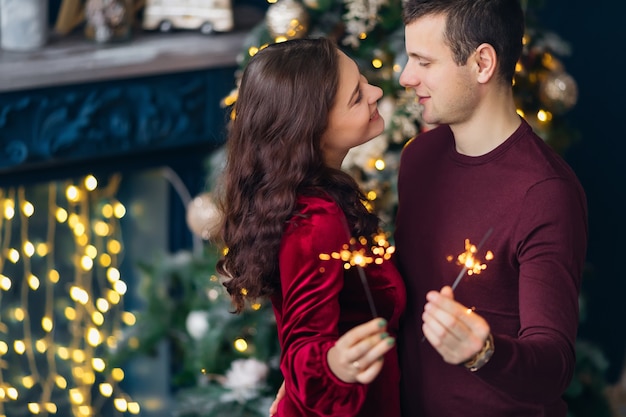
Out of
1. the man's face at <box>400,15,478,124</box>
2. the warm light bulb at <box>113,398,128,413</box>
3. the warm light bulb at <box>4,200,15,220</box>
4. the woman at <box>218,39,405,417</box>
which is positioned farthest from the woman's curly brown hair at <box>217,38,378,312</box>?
the warm light bulb at <box>113,398,128,413</box>

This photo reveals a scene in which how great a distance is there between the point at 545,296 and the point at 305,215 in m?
0.37

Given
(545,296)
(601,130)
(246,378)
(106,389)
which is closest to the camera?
(545,296)

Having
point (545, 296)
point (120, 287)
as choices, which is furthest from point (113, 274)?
point (545, 296)

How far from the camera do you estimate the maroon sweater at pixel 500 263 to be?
138cm

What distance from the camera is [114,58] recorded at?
297 centimetres

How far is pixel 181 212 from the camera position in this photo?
349 cm

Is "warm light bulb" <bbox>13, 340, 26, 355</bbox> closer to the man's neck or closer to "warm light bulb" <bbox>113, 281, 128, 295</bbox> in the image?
"warm light bulb" <bbox>113, 281, 128, 295</bbox>

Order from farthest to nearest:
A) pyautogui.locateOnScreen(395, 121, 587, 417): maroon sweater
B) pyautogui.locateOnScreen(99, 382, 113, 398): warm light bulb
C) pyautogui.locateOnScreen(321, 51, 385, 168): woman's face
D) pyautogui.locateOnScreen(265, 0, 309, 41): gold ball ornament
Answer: pyautogui.locateOnScreen(99, 382, 113, 398): warm light bulb, pyautogui.locateOnScreen(265, 0, 309, 41): gold ball ornament, pyautogui.locateOnScreen(321, 51, 385, 168): woman's face, pyautogui.locateOnScreen(395, 121, 587, 417): maroon sweater

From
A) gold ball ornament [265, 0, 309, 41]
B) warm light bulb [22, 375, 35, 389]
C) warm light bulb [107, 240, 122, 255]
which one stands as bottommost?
warm light bulb [22, 375, 35, 389]

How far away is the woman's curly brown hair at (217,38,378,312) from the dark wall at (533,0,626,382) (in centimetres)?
217

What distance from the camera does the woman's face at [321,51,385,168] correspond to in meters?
1.59

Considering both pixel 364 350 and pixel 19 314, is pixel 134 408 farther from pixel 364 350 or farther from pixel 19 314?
pixel 364 350

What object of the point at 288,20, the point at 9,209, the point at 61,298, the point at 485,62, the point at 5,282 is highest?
the point at 485,62

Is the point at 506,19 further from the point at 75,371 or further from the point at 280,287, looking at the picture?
the point at 75,371
